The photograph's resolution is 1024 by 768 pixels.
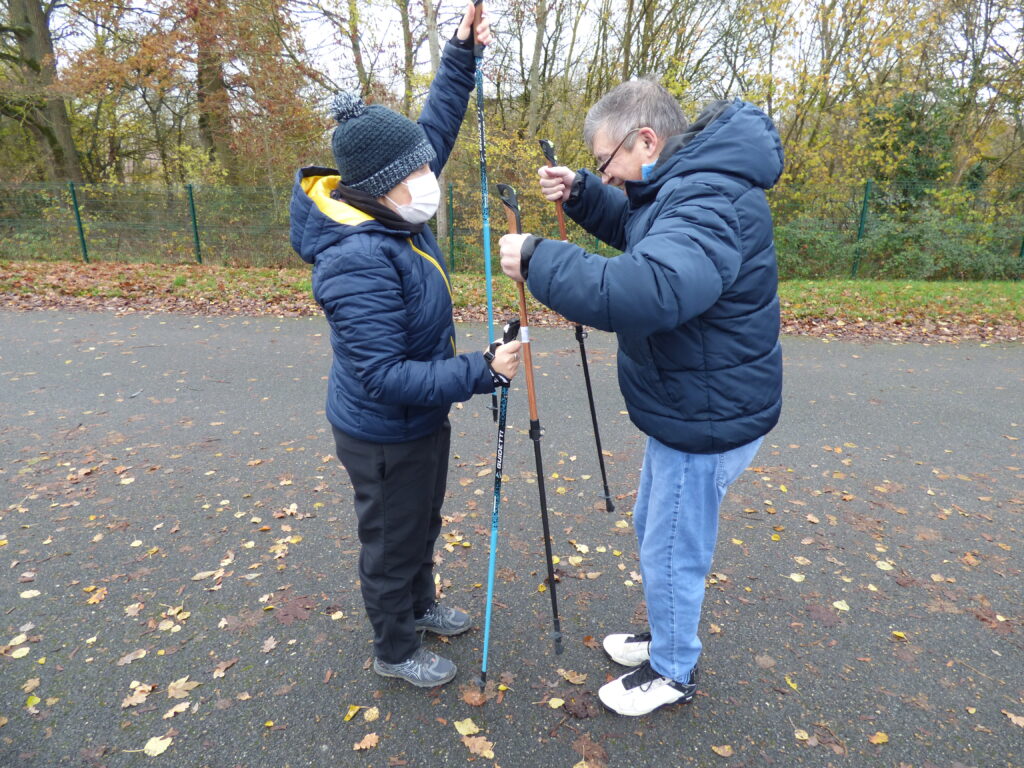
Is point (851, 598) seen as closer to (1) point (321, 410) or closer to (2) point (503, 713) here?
(2) point (503, 713)

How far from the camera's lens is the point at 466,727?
7.65 feet

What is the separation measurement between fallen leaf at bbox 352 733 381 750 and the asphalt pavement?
0.04 ft

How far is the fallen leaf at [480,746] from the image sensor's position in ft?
7.27

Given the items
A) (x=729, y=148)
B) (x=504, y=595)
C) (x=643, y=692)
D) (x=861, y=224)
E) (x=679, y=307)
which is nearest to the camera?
(x=679, y=307)

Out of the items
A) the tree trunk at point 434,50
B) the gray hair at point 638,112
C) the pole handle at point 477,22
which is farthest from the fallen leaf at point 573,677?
the tree trunk at point 434,50

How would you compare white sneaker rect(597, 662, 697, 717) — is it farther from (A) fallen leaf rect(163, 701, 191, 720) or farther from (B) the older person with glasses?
(A) fallen leaf rect(163, 701, 191, 720)

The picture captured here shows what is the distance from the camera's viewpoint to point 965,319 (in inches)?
354

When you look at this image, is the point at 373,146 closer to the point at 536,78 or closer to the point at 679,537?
the point at 679,537

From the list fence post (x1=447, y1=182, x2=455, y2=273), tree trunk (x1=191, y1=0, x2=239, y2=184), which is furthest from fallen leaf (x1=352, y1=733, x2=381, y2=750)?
tree trunk (x1=191, y1=0, x2=239, y2=184)

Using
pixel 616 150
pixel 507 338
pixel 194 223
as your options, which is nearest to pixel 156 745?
pixel 507 338

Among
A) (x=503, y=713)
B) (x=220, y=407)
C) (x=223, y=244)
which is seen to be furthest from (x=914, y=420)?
(x=223, y=244)

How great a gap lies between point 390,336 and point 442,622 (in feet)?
5.11

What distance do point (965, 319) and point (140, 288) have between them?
13.5 meters

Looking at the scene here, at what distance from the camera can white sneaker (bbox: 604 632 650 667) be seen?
2.62 metres
